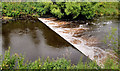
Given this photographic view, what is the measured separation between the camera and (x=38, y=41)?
7.68m

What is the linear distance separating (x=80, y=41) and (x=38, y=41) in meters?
2.24

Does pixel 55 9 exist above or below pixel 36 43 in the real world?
above

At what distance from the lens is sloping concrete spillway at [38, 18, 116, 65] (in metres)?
6.10

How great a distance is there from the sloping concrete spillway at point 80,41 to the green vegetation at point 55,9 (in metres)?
1.30

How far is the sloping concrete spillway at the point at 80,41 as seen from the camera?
20.0ft

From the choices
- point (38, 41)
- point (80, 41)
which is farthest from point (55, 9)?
point (80, 41)

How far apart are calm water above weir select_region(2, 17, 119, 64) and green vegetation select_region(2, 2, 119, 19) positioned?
1692 millimetres

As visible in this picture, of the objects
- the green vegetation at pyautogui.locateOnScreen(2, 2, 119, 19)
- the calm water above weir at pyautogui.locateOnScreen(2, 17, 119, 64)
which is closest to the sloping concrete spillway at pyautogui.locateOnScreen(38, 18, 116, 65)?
the calm water above weir at pyautogui.locateOnScreen(2, 17, 119, 64)

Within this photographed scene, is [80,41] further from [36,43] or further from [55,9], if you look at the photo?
[55,9]

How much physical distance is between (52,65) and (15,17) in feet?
30.5

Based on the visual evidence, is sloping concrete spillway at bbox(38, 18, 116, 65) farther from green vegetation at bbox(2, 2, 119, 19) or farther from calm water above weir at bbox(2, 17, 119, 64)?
green vegetation at bbox(2, 2, 119, 19)

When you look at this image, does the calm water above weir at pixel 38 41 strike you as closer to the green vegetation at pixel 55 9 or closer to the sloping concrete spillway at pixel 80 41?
the sloping concrete spillway at pixel 80 41

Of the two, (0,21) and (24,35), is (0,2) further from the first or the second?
(24,35)

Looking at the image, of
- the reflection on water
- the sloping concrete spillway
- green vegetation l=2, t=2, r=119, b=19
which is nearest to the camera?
the sloping concrete spillway
